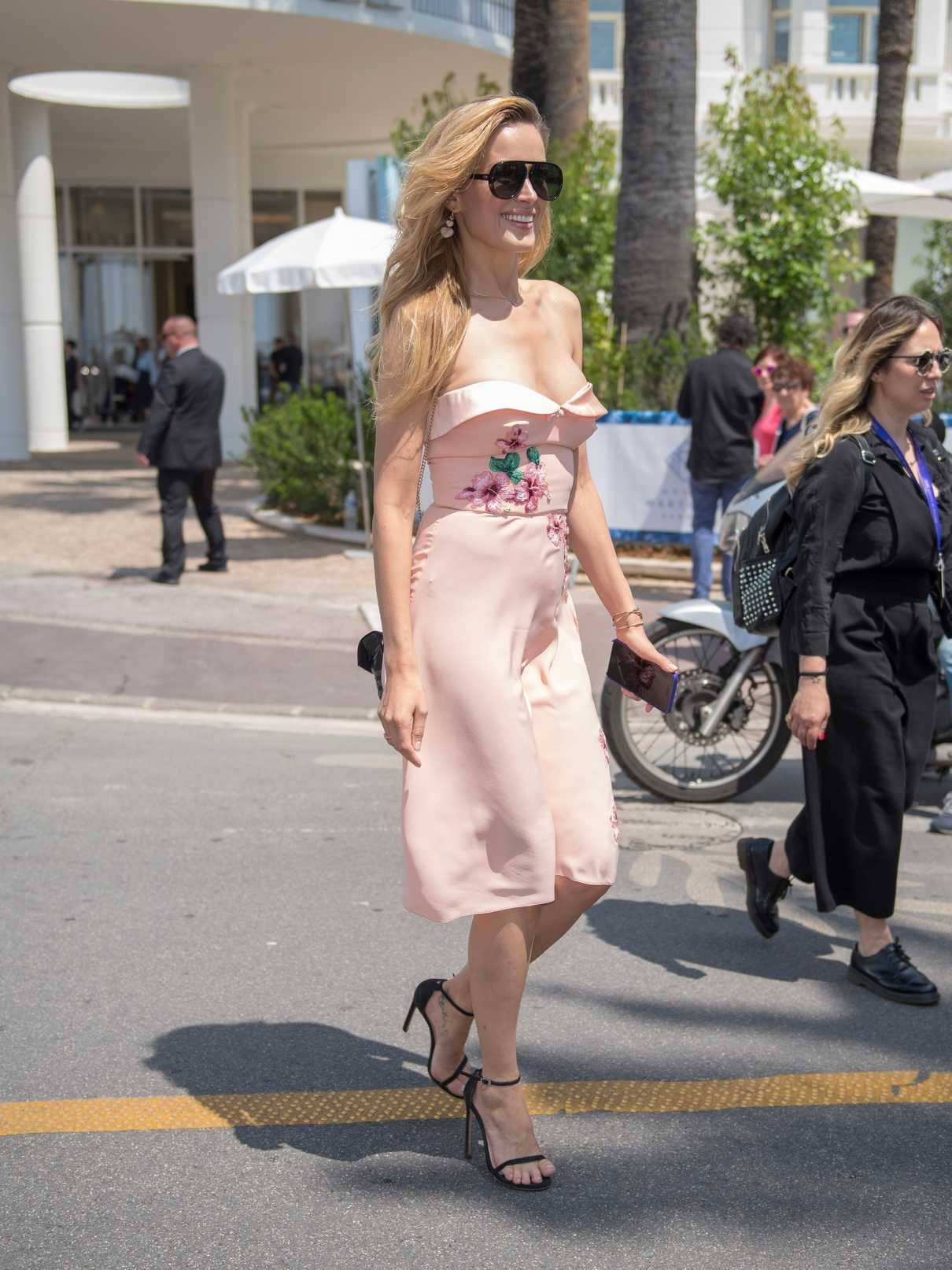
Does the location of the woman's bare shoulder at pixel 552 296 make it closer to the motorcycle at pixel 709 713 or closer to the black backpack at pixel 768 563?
the black backpack at pixel 768 563

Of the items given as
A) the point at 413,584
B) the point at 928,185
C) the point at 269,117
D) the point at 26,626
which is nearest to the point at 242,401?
the point at 269,117

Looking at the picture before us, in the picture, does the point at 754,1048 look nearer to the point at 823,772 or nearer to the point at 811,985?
the point at 811,985

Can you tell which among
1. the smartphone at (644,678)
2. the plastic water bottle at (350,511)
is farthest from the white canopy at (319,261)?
the smartphone at (644,678)

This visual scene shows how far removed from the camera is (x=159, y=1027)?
155 inches

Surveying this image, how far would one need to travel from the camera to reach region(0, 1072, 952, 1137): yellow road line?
3.41 m

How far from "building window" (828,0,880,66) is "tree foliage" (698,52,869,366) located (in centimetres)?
1750

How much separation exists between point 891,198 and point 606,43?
16.6m

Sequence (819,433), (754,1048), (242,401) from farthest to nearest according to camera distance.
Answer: (242,401), (819,433), (754,1048)

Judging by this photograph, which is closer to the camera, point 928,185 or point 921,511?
point 921,511

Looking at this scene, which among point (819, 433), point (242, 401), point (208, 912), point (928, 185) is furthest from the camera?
point (242, 401)

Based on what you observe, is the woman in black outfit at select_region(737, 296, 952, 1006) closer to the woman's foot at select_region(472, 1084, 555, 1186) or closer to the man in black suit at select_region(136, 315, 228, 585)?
the woman's foot at select_region(472, 1084, 555, 1186)

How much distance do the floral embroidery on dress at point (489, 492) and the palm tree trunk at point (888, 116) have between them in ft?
53.7

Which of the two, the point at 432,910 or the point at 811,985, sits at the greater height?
the point at 432,910

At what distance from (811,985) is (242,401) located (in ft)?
62.1
